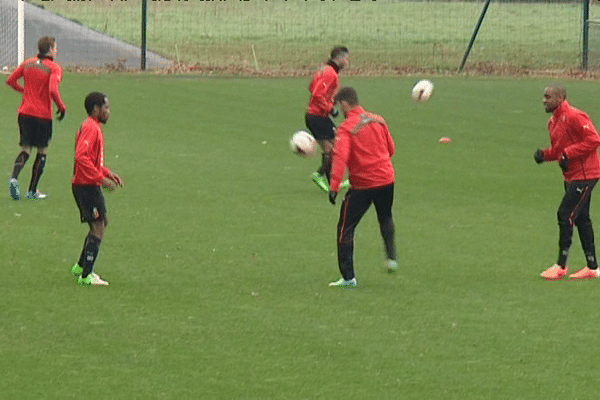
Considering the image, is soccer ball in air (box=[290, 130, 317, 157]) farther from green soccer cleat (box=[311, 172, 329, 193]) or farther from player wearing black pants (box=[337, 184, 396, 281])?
player wearing black pants (box=[337, 184, 396, 281])

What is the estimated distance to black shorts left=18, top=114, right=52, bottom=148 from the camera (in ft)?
56.2

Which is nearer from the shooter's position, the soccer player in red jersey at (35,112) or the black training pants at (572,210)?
the black training pants at (572,210)

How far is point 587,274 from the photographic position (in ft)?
41.1

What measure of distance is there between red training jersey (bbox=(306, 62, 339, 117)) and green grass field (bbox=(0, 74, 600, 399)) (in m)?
1.22

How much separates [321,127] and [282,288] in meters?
6.71

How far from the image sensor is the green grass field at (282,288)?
29.5ft

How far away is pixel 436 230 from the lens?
15117 mm

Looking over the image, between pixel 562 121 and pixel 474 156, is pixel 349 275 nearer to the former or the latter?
pixel 562 121

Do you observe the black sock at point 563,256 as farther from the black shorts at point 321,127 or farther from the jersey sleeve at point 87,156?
the black shorts at point 321,127

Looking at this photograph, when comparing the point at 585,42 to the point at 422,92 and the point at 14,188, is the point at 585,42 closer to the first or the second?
the point at 422,92

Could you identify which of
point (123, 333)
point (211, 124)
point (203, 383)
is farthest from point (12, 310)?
point (211, 124)

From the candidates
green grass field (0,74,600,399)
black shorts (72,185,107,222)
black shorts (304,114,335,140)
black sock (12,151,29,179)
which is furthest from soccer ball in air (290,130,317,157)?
black shorts (72,185,107,222)

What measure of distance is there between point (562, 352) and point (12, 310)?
455 centimetres

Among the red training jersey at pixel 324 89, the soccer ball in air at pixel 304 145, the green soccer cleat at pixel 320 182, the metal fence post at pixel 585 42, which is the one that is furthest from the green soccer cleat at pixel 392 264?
the metal fence post at pixel 585 42
